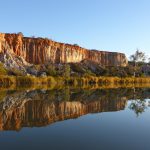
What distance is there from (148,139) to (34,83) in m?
46.4

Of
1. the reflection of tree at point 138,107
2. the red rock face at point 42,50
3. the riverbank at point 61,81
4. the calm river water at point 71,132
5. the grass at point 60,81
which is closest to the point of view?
the calm river water at point 71,132

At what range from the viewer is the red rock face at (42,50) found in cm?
8901

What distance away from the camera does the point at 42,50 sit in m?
99.1

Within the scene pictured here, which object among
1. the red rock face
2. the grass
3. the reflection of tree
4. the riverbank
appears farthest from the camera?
the red rock face

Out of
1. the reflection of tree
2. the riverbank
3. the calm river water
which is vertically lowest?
the calm river water

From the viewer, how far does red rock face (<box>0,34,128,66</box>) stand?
292 ft

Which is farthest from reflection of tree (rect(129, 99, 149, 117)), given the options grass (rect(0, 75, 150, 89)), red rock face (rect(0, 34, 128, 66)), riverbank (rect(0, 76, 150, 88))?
red rock face (rect(0, 34, 128, 66))

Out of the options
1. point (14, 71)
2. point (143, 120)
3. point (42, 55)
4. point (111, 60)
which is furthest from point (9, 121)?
point (111, 60)

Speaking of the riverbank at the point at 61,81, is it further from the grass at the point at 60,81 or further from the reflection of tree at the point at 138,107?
the reflection of tree at the point at 138,107

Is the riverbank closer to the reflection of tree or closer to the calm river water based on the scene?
the reflection of tree

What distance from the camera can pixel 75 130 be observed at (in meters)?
12.4

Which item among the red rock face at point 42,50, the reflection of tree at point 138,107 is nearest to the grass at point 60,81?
the reflection of tree at point 138,107

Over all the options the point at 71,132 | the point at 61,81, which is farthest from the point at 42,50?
the point at 71,132

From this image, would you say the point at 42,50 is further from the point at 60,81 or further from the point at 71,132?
the point at 71,132
